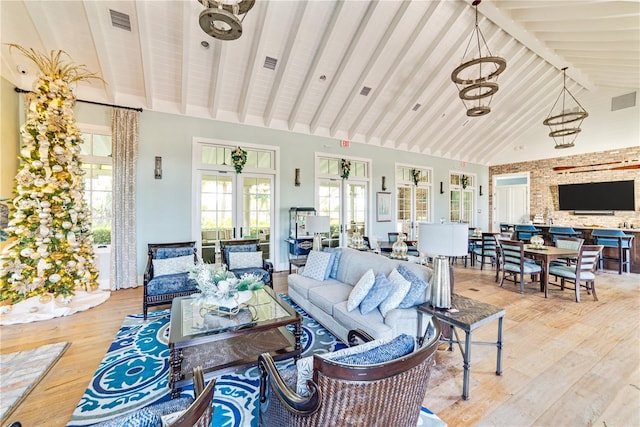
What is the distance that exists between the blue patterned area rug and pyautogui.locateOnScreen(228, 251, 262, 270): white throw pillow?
140cm

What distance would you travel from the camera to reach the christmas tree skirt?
11.2 feet

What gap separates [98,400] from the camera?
6.58 ft

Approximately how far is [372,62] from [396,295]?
13.2 feet

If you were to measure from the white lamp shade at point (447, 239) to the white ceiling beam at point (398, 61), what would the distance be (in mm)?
3777

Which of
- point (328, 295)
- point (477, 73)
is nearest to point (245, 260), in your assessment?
point (328, 295)

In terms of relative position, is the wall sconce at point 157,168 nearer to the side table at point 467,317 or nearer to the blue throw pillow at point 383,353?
the side table at point 467,317

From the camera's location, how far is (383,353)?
1.18 m

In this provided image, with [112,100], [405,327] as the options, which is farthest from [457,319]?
[112,100]

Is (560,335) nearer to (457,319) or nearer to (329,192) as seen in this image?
(457,319)

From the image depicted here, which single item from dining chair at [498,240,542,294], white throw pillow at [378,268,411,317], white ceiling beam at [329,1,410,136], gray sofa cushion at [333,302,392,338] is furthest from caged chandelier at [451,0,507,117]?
gray sofa cushion at [333,302,392,338]

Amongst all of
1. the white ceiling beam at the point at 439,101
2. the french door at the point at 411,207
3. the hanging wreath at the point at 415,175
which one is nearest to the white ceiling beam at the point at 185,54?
the white ceiling beam at the point at 439,101

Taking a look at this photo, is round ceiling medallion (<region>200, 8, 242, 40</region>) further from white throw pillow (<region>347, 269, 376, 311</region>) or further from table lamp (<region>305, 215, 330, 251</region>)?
table lamp (<region>305, 215, 330, 251</region>)

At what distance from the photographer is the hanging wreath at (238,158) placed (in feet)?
18.2

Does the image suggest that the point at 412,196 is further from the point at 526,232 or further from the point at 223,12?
the point at 223,12
